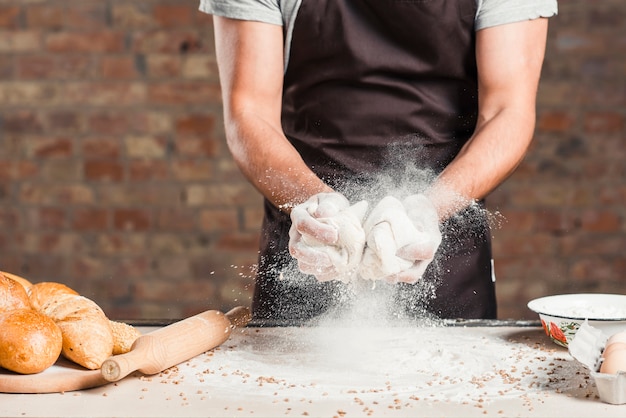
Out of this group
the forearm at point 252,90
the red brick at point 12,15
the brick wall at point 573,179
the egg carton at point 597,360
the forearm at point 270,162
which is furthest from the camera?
the red brick at point 12,15

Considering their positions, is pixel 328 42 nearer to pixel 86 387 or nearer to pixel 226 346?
pixel 226 346

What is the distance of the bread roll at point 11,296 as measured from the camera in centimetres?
117

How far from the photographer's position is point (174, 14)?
8.99 ft

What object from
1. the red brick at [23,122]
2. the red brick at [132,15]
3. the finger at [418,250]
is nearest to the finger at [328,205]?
the finger at [418,250]

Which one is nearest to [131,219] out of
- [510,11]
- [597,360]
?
[510,11]

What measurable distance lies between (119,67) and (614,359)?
82.0 inches

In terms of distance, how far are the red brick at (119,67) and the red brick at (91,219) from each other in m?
0.44

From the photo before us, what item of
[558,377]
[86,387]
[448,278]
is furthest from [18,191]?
[558,377]

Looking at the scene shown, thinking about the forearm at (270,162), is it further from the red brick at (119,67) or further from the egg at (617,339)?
the red brick at (119,67)

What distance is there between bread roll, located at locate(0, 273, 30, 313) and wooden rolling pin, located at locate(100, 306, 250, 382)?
169 millimetres

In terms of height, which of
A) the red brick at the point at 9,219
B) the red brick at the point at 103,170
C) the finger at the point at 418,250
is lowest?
the red brick at the point at 9,219

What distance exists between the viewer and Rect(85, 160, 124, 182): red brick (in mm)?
2791

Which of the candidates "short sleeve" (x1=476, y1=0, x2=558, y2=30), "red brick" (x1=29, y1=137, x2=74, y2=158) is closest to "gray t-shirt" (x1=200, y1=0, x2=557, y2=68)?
"short sleeve" (x1=476, y1=0, x2=558, y2=30)

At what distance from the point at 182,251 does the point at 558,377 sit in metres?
1.84
